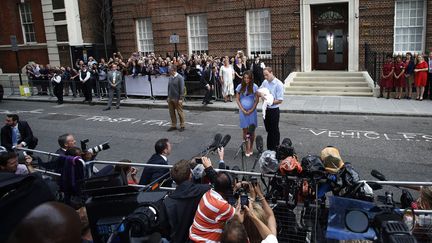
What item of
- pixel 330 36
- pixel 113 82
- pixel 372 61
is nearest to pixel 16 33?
pixel 113 82

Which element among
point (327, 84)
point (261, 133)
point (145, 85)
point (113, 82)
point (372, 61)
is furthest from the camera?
point (145, 85)

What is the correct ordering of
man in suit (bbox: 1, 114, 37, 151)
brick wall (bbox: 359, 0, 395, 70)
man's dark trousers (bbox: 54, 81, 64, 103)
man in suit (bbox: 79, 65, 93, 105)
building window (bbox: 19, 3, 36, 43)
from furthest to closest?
1. building window (bbox: 19, 3, 36, 43)
2. man's dark trousers (bbox: 54, 81, 64, 103)
3. man in suit (bbox: 79, 65, 93, 105)
4. brick wall (bbox: 359, 0, 395, 70)
5. man in suit (bbox: 1, 114, 37, 151)

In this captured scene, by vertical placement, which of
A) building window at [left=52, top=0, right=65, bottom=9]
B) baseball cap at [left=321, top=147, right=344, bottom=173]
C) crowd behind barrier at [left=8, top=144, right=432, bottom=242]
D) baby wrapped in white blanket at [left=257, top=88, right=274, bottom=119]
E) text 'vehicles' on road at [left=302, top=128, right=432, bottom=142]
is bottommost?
text 'vehicles' on road at [left=302, top=128, right=432, bottom=142]

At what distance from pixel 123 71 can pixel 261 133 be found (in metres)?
10.3

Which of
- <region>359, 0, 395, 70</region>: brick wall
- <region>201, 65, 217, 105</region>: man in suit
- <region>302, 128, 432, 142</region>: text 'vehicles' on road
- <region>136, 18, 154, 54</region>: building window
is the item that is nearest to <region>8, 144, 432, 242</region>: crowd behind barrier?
<region>302, 128, 432, 142</region>: text 'vehicles' on road

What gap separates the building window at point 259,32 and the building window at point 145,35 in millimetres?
6711

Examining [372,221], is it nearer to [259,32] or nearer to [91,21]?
[259,32]

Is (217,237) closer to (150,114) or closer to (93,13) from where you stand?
(150,114)

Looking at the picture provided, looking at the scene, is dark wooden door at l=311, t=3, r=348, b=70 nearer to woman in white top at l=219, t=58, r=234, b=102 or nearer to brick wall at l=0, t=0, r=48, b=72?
woman in white top at l=219, t=58, r=234, b=102

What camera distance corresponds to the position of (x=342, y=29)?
20.1 metres

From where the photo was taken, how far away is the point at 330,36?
20391 millimetres

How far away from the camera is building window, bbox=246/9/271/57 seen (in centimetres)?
2125

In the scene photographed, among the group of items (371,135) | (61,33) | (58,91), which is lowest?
(371,135)

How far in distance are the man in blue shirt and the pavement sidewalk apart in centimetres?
617
